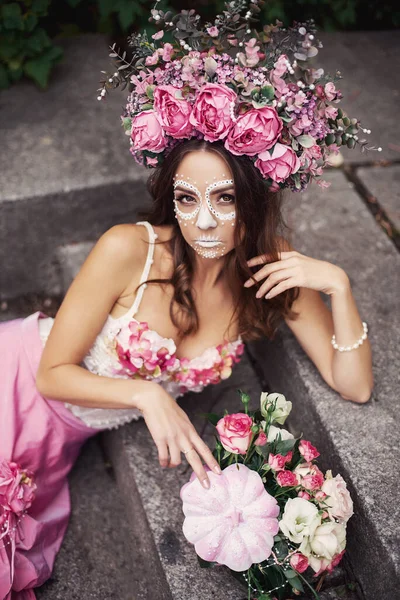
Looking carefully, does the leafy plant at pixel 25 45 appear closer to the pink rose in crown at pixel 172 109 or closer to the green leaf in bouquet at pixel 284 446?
the pink rose in crown at pixel 172 109

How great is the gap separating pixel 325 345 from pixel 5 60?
238cm

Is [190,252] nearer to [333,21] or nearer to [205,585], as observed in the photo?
[205,585]

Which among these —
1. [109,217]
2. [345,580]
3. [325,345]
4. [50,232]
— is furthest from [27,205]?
[345,580]

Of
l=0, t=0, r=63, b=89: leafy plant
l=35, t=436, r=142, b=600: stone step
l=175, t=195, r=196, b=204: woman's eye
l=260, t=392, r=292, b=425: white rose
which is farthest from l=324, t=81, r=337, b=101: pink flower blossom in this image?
l=0, t=0, r=63, b=89: leafy plant

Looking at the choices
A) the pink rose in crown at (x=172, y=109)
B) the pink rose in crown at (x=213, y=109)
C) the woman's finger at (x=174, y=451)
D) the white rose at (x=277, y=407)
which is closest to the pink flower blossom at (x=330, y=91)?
the pink rose in crown at (x=213, y=109)

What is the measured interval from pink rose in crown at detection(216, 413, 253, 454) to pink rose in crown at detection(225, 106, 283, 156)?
81 centimetres

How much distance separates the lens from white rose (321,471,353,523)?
1.91 meters

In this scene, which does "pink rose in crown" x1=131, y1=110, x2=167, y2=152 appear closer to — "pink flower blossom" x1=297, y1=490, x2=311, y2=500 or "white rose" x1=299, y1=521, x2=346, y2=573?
"pink flower blossom" x1=297, y1=490, x2=311, y2=500

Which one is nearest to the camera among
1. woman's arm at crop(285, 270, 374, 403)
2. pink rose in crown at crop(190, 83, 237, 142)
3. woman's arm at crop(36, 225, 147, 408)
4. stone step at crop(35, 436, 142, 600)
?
pink rose in crown at crop(190, 83, 237, 142)

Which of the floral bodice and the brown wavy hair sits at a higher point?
the brown wavy hair

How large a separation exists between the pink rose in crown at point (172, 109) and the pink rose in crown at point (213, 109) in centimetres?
3

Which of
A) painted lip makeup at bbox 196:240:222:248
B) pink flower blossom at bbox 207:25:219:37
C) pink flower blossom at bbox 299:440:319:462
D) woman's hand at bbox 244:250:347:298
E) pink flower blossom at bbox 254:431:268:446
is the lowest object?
pink flower blossom at bbox 299:440:319:462

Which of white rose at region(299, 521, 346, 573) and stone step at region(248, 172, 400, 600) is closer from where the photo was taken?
white rose at region(299, 521, 346, 573)

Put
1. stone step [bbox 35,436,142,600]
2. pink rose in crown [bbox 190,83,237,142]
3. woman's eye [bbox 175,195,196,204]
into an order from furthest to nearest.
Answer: stone step [bbox 35,436,142,600]
woman's eye [bbox 175,195,196,204]
pink rose in crown [bbox 190,83,237,142]
